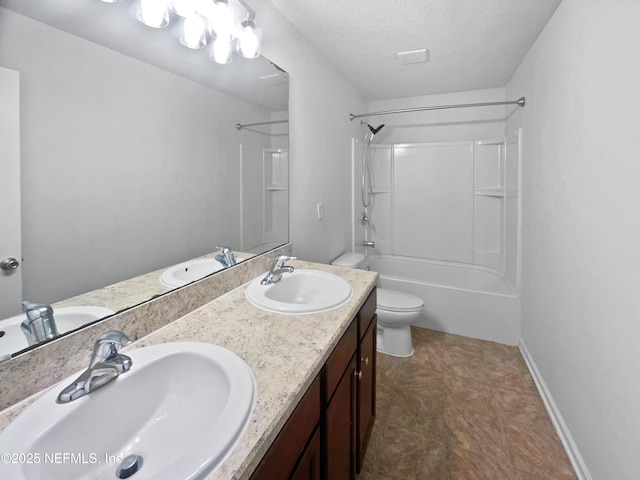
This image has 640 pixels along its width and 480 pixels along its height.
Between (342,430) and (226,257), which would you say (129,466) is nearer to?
(342,430)

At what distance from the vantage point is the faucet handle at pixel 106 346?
0.63 m

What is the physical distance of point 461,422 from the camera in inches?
63.3

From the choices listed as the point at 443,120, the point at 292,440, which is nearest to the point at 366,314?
the point at 292,440

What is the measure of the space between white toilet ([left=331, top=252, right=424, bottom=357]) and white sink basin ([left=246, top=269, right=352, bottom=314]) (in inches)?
37.7

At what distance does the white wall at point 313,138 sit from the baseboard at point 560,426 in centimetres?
163

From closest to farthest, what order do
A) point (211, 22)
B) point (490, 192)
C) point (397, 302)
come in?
point (211, 22)
point (397, 302)
point (490, 192)

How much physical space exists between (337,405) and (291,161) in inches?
52.7

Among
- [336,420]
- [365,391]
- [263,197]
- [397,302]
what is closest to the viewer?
[336,420]

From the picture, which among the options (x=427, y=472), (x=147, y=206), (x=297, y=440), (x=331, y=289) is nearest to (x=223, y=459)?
(x=297, y=440)

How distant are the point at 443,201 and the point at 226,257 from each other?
2627mm

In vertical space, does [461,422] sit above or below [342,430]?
below

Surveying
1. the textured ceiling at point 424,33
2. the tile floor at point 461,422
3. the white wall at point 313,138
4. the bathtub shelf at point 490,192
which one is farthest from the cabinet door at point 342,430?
the bathtub shelf at point 490,192

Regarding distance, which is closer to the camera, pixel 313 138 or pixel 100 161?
pixel 100 161

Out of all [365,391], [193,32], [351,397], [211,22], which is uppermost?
[211,22]
